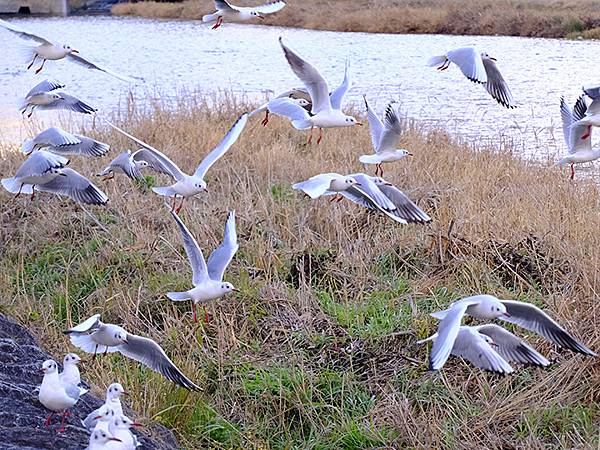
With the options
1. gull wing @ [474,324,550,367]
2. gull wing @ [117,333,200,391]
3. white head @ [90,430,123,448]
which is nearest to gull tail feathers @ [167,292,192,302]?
gull wing @ [117,333,200,391]

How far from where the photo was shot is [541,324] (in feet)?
13.8

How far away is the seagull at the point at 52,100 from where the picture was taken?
23.1 ft

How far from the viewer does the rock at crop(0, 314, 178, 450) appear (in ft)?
10.7

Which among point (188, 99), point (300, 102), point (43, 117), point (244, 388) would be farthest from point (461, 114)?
point (244, 388)

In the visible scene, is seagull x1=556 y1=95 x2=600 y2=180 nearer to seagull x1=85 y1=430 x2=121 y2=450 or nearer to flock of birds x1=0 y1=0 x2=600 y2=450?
flock of birds x1=0 y1=0 x2=600 y2=450

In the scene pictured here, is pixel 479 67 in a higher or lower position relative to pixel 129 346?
higher

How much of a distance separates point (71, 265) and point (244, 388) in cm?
208

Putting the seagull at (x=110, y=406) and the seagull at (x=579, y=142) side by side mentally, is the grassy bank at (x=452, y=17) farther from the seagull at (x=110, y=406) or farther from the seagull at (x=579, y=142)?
the seagull at (x=110, y=406)

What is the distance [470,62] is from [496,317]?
2.31 metres

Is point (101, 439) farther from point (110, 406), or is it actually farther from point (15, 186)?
point (15, 186)

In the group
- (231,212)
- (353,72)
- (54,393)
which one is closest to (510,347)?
(231,212)

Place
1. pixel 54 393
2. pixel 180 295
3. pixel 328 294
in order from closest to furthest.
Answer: pixel 54 393
pixel 180 295
pixel 328 294

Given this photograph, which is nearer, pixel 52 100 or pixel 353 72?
pixel 52 100

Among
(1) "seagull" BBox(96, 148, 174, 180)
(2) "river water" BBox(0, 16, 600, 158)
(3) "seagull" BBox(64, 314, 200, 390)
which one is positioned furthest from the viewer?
(2) "river water" BBox(0, 16, 600, 158)
